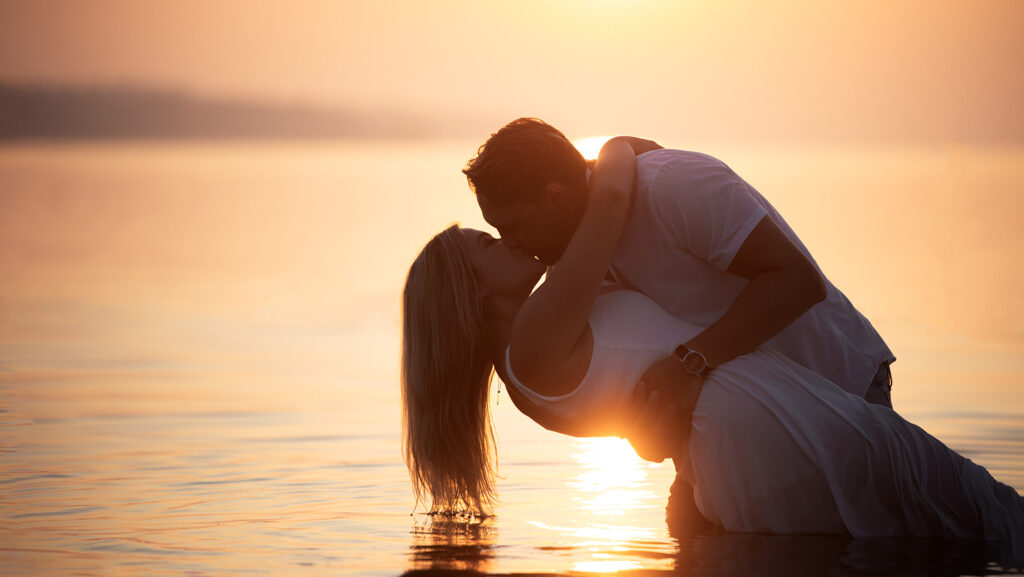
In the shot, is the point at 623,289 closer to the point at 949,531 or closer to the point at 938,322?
the point at 949,531

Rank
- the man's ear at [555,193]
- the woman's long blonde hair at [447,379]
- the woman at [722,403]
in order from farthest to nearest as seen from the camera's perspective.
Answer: the woman's long blonde hair at [447,379]
the man's ear at [555,193]
the woman at [722,403]

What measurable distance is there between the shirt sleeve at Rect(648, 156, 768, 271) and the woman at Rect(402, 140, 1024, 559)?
6.2 inches

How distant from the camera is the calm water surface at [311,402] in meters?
5.28

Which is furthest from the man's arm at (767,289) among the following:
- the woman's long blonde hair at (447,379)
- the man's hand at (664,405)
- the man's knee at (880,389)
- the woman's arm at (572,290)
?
the woman's long blonde hair at (447,379)

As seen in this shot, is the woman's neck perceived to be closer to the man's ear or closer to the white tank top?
the white tank top

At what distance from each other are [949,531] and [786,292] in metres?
1.09

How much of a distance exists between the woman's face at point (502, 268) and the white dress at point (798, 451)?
0.35 meters

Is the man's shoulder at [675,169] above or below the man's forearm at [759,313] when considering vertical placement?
above

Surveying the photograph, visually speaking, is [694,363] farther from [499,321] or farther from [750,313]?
[499,321]

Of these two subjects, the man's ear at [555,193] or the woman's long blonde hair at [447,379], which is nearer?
the man's ear at [555,193]

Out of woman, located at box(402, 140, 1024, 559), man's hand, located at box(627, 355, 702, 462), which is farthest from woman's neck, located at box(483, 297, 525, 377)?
man's hand, located at box(627, 355, 702, 462)

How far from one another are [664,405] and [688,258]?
0.52m

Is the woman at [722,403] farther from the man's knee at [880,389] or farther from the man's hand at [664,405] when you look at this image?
the man's knee at [880,389]

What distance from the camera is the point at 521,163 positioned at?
511cm
